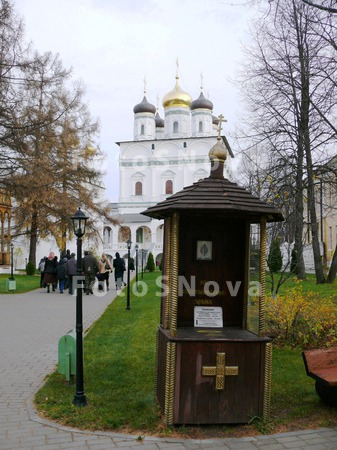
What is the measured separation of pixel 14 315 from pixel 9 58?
1243 centimetres

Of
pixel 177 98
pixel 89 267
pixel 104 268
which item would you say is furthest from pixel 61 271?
pixel 177 98

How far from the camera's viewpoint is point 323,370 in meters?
6.19

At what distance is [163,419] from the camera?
560cm

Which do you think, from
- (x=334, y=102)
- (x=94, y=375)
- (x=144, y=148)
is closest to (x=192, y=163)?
(x=144, y=148)

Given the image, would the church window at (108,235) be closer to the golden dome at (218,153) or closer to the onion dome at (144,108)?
the onion dome at (144,108)

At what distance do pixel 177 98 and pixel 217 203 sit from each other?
7013 cm

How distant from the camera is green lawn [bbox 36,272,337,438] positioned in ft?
18.0

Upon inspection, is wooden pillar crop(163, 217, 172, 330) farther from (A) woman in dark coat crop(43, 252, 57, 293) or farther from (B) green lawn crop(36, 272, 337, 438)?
(A) woman in dark coat crop(43, 252, 57, 293)

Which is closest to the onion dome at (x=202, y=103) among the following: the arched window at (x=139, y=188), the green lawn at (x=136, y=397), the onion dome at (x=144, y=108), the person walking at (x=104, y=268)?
the onion dome at (x=144, y=108)

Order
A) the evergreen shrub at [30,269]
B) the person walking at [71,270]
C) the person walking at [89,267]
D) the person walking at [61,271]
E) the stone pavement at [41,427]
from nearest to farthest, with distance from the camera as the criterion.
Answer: the stone pavement at [41,427], the person walking at [89,267], the person walking at [71,270], the person walking at [61,271], the evergreen shrub at [30,269]

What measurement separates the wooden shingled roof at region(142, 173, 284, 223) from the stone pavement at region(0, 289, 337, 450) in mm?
2261

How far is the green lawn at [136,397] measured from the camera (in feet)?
18.0

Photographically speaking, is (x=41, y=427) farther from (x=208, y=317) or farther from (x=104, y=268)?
(x=104, y=268)

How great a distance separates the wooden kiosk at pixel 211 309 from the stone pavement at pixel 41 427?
0.42 meters
